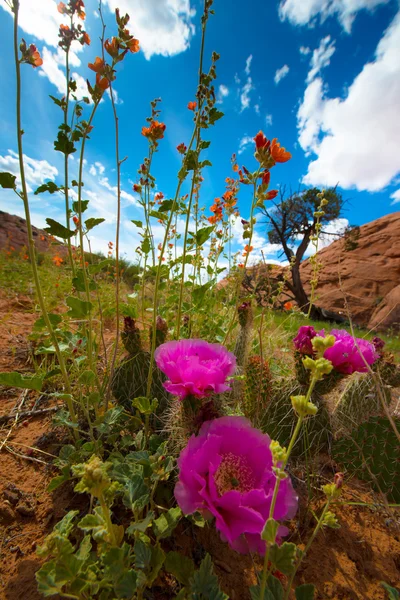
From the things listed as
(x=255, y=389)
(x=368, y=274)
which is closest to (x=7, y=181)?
(x=255, y=389)

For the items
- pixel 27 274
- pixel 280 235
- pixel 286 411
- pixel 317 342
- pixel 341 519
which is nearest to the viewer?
pixel 317 342

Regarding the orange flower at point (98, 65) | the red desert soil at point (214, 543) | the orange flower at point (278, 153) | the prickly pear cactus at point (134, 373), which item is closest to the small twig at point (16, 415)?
the red desert soil at point (214, 543)

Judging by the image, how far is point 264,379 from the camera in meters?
1.13

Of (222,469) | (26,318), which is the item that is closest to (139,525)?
(222,469)

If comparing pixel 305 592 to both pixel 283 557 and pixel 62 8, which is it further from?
pixel 62 8

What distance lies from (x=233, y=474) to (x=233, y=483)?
3 centimetres

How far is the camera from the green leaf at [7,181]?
83 cm

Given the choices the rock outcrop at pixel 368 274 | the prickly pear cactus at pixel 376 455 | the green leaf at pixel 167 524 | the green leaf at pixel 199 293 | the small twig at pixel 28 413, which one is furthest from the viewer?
the rock outcrop at pixel 368 274

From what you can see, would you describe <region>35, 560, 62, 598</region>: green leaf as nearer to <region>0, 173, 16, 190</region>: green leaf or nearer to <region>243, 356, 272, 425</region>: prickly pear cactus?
<region>243, 356, 272, 425</region>: prickly pear cactus

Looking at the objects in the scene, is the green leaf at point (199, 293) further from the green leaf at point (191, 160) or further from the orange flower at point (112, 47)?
the orange flower at point (112, 47)

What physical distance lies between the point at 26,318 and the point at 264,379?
8.33ft

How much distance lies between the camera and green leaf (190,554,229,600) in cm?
57

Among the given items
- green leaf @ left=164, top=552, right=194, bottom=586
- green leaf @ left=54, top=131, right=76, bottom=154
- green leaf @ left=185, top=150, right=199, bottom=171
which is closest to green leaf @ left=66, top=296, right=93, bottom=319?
green leaf @ left=54, top=131, right=76, bottom=154

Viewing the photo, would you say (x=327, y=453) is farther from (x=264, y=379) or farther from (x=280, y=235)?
(x=280, y=235)
